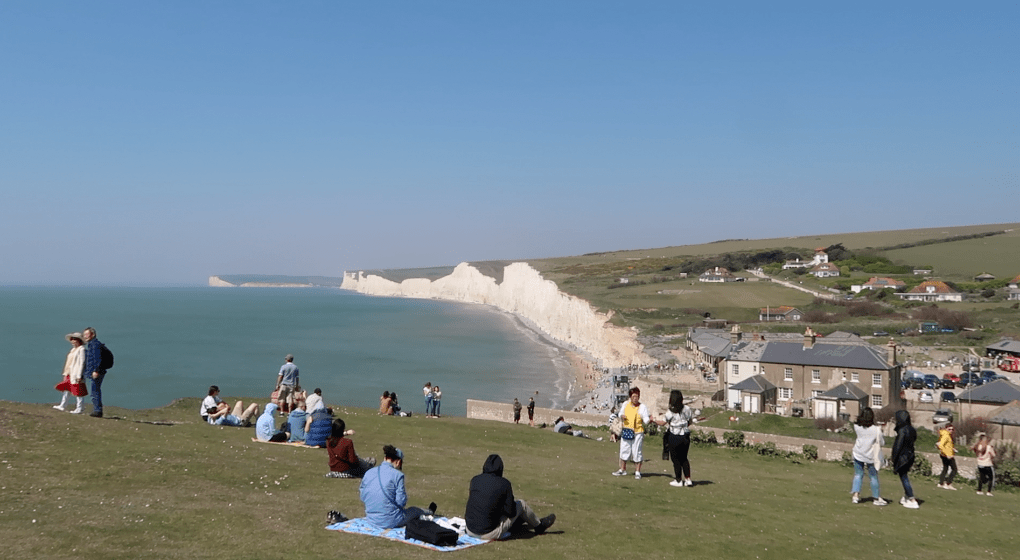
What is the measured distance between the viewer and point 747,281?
5197 inches

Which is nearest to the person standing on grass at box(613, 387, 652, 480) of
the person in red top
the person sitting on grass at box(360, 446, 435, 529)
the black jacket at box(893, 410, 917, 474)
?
the black jacket at box(893, 410, 917, 474)

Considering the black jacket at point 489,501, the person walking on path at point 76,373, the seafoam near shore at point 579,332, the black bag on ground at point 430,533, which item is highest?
the person walking on path at point 76,373

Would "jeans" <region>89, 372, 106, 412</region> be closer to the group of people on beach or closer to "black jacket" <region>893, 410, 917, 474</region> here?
the group of people on beach

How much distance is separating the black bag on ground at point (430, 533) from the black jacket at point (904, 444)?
831 cm

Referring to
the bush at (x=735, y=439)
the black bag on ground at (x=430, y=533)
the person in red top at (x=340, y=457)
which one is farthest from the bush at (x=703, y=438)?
the black bag on ground at (x=430, y=533)

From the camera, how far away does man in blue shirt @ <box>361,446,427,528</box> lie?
8352mm

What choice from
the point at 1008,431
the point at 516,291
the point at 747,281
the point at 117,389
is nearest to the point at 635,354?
the point at 1008,431

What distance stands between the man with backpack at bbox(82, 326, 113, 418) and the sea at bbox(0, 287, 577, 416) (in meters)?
9.43

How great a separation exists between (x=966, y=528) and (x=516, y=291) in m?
180

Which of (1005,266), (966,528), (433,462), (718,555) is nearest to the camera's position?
(718,555)

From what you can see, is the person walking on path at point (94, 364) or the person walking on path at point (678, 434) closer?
the person walking on path at point (678, 434)

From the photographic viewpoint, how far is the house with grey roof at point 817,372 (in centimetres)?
4431

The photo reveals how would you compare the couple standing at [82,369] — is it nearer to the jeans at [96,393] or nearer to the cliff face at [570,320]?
the jeans at [96,393]

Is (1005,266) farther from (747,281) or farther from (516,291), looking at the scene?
(516,291)
